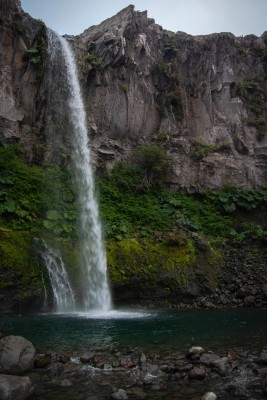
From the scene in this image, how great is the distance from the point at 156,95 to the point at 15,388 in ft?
78.5

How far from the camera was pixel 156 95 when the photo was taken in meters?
26.8

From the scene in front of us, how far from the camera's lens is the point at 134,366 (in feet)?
24.1

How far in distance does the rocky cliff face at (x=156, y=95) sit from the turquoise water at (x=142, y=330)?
11.4 m

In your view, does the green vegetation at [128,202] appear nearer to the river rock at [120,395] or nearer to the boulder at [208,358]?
the boulder at [208,358]

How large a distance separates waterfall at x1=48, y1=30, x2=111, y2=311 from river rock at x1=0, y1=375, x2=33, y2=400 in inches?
357

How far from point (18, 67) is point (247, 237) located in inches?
652

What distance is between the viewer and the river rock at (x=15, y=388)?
18.5 ft

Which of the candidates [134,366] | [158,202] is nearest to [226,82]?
[158,202]

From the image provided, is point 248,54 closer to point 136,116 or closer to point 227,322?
point 136,116

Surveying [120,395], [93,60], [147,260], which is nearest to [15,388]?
[120,395]

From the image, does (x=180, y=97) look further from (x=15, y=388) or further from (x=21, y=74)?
(x=15, y=388)

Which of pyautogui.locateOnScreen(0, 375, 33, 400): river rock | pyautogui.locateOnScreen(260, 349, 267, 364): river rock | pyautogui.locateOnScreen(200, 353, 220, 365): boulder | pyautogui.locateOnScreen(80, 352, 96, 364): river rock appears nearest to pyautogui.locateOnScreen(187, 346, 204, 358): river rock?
pyautogui.locateOnScreen(200, 353, 220, 365): boulder

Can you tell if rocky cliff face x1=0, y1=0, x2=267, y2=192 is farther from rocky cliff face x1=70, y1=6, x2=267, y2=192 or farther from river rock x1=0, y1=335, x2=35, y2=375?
river rock x1=0, y1=335, x2=35, y2=375

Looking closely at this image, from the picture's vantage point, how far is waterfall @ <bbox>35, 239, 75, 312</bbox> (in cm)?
1454
